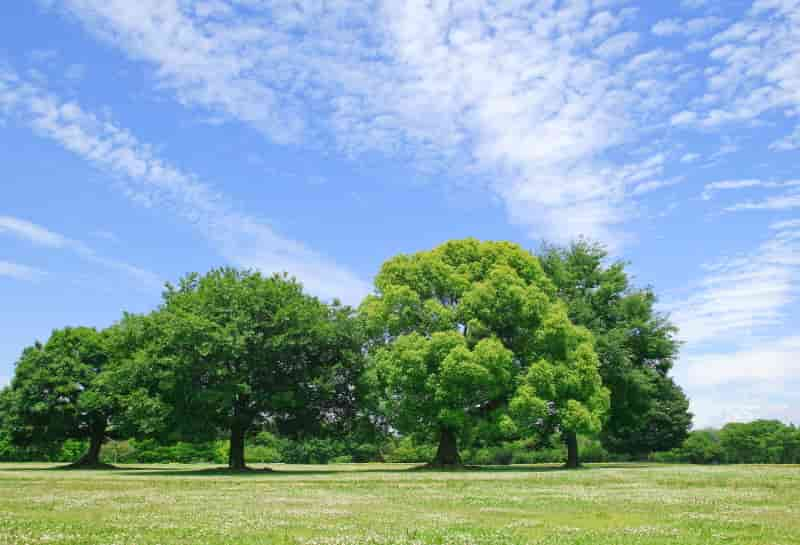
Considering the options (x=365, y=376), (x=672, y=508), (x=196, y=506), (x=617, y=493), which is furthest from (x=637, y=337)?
(x=196, y=506)

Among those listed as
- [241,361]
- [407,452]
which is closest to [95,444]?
[241,361]

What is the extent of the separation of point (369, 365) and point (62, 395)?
107 feet

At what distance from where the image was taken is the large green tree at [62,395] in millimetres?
62719

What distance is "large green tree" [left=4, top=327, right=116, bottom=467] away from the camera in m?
62.7

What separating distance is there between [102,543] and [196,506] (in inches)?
322

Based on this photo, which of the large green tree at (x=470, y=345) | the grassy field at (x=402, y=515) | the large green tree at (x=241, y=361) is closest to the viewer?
the grassy field at (x=402, y=515)

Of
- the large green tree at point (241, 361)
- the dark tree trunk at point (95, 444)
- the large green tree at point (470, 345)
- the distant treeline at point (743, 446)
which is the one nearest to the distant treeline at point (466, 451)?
the distant treeline at point (743, 446)

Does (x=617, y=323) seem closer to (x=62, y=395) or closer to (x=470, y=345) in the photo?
(x=470, y=345)

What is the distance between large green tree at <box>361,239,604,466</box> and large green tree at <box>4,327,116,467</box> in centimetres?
2747

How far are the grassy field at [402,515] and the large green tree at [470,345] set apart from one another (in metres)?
20.1

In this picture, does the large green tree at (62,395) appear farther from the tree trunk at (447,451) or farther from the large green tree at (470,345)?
the tree trunk at (447,451)

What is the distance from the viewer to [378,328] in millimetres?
55188

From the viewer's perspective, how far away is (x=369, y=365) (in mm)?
51906

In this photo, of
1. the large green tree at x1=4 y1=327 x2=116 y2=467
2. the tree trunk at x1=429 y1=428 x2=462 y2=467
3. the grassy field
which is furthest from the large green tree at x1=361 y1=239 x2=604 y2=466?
the large green tree at x1=4 y1=327 x2=116 y2=467
